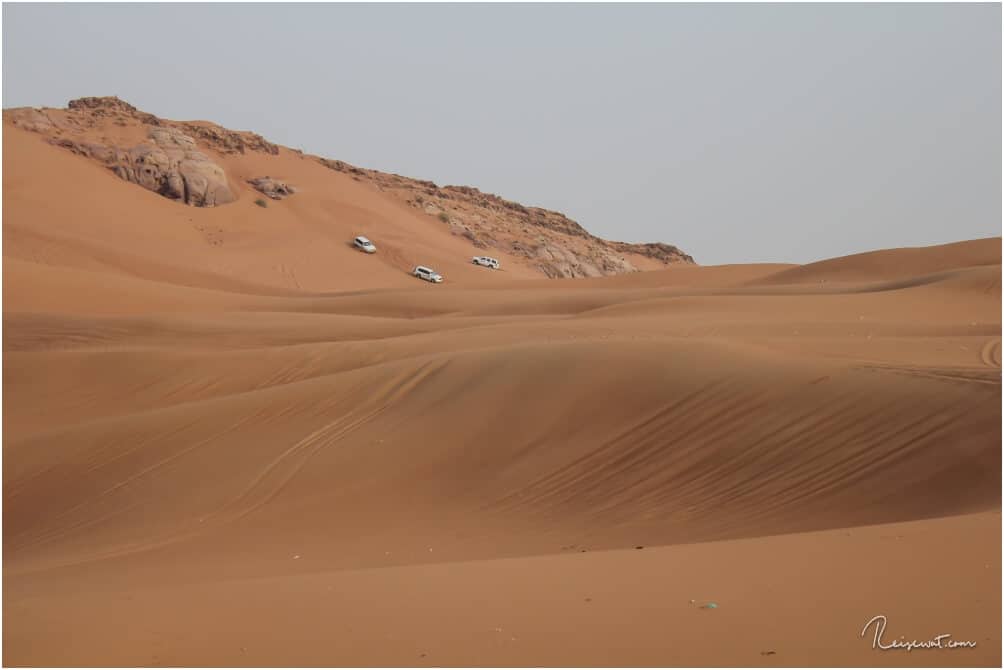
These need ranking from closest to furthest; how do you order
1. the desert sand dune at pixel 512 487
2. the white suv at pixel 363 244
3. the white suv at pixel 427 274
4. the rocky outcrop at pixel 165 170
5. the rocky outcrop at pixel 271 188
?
the desert sand dune at pixel 512 487 → the white suv at pixel 427 274 → the rocky outcrop at pixel 165 170 → the white suv at pixel 363 244 → the rocky outcrop at pixel 271 188

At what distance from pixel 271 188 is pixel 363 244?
23.7ft

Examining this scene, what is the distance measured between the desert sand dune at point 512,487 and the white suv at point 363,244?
84.3 feet

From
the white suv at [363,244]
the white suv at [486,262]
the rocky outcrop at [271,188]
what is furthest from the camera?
the rocky outcrop at [271,188]

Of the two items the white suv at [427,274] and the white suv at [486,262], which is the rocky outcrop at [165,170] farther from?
the white suv at [486,262]

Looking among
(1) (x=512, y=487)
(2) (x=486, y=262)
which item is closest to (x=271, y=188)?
(2) (x=486, y=262)

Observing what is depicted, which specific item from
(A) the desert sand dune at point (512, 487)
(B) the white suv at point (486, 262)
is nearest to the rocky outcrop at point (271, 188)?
(B) the white suv at point (486, 262)

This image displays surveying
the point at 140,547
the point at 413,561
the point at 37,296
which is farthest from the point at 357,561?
the point at 37,296

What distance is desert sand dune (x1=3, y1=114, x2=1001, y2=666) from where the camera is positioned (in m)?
4.51

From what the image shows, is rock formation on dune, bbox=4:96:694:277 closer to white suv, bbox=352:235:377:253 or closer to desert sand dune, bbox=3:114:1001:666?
white suv, bbox=352:235:377:253

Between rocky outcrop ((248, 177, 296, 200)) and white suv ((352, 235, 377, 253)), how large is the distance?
19.2ft

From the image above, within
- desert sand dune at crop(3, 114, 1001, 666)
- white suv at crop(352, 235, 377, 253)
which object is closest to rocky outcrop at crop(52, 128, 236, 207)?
white suv at crop(352, 235, 377, 253)

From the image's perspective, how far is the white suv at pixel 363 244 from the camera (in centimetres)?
4753

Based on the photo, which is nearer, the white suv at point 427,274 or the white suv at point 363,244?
the white suv at point 427,274

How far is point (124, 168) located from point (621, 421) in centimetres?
4209
